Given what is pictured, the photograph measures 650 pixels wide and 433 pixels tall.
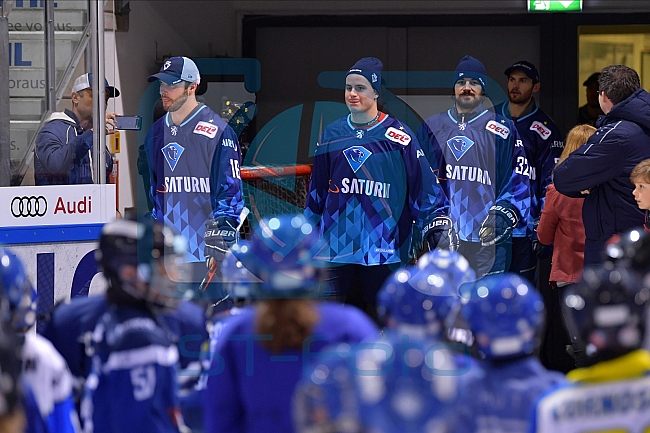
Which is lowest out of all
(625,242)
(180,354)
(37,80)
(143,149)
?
(180,354)

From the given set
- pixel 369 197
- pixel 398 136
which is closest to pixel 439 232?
pixel 369 197

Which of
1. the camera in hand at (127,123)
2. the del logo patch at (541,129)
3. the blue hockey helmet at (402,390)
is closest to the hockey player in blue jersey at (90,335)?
the blue hockey helmet at (402,390)

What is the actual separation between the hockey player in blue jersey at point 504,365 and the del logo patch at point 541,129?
365 centimetres

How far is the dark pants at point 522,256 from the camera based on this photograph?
5.66m

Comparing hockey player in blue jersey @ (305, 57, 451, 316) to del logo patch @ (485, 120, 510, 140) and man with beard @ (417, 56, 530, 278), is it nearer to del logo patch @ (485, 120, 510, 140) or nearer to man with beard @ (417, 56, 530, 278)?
man with beard @ (417, 56, 530, 278)

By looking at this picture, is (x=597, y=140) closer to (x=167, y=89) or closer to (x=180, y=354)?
(x=167, y=89)

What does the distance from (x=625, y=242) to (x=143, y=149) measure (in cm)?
290

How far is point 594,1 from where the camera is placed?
724 centimetres

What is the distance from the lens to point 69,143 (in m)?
5.32

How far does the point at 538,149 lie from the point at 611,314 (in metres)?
3.75

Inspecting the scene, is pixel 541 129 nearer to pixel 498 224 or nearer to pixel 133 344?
pixel 498 224

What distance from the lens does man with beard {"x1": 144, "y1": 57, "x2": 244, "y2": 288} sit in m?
5.10

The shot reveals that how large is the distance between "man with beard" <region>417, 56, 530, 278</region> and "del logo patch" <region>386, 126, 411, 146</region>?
0.70m

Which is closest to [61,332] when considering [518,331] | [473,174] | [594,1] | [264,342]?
[264,342]
